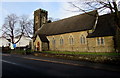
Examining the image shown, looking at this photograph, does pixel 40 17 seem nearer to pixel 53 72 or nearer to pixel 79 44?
pixel 79 44

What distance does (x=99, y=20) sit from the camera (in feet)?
92.2

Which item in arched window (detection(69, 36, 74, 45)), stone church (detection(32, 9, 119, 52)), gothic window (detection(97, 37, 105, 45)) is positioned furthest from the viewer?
arched window (detection(69, 36, 74, 45))

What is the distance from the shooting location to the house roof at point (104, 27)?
2248 cm

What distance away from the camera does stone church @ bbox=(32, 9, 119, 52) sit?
22819mm

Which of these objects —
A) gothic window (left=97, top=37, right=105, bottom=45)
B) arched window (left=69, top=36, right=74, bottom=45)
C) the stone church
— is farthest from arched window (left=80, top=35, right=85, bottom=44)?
gothic window (left=97, top=37, right=105, bottom=45)

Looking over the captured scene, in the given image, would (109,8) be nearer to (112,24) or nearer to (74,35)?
(112,24)

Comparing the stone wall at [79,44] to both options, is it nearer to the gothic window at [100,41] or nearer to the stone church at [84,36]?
the stone church at [84,36]

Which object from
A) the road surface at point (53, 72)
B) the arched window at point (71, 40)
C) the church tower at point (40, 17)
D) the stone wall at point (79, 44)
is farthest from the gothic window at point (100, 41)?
the church tower at point (40, 17)

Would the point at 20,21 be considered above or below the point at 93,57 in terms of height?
above

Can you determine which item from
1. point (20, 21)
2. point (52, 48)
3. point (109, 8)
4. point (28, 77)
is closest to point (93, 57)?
point (109, 8)

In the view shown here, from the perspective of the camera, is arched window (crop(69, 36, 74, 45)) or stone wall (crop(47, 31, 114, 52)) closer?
stone wall (crop(47, 31, 114, 52))

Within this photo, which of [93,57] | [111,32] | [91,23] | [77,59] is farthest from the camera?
[91,23]

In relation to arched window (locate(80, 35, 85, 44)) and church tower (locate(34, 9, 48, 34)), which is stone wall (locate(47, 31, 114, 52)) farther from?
church tower (locate(34, 9, 48, 34))

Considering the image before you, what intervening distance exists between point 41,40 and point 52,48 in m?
4.37
